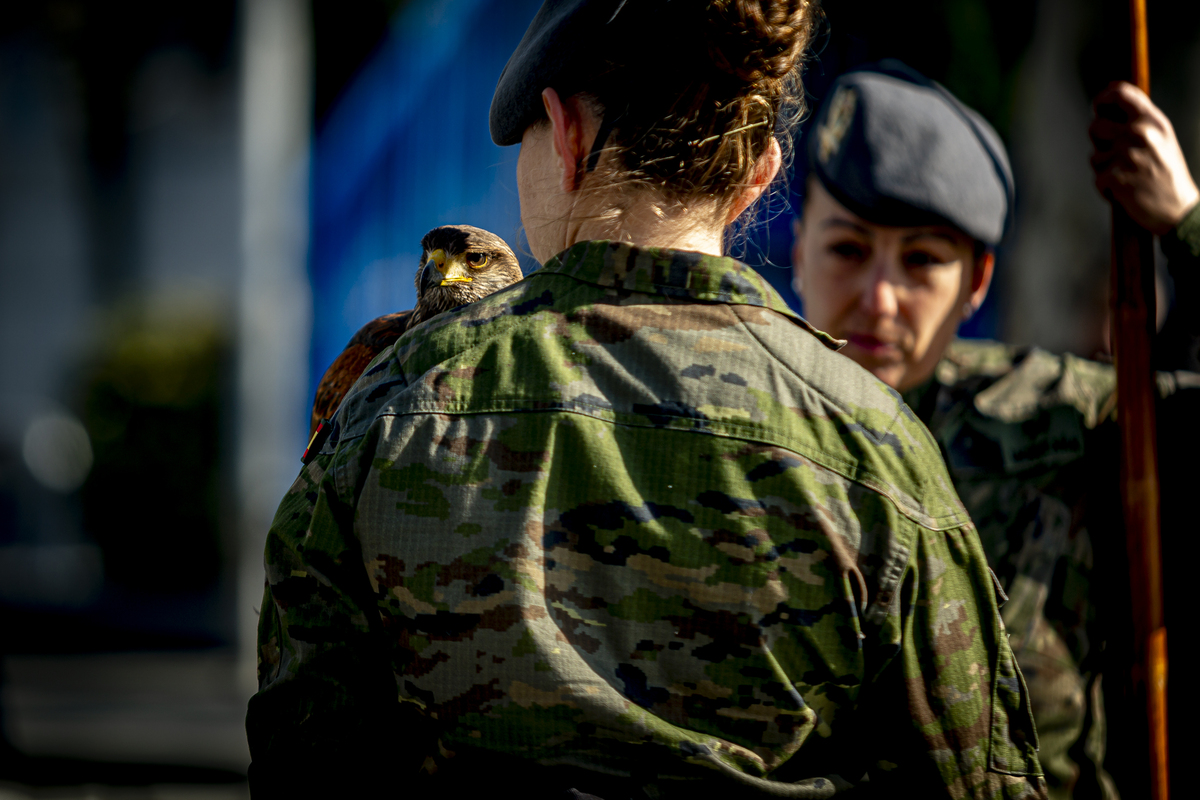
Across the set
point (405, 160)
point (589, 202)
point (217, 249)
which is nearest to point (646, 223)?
point (589, 202)

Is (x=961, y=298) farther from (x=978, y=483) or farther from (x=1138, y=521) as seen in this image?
(x=1138, y=521)

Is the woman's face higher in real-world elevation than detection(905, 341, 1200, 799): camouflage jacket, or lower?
higher

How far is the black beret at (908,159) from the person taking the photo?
94.6 inches

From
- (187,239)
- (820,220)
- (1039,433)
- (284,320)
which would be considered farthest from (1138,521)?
(187,239)

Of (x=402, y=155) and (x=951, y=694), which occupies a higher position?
(x=402, y=155)

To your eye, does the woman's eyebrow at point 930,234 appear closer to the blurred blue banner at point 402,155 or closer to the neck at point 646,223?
the neck at point 646,223

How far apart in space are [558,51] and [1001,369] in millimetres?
1821

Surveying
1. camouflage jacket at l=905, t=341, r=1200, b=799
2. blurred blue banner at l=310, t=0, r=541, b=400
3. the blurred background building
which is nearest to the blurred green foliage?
the blurred background building

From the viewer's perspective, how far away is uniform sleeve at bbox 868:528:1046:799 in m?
1.17

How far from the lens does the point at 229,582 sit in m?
8.80

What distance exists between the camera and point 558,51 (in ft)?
4.01

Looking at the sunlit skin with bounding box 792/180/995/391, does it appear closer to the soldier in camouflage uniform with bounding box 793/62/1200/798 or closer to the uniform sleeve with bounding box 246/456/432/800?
the soldier in camouflage uniform with bounding box 793/62/1200/798

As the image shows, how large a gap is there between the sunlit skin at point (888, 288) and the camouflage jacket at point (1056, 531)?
0.66 ft

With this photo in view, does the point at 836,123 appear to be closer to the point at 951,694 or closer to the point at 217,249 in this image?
the point at 951,694
